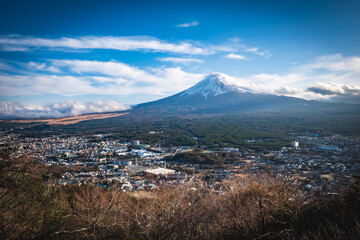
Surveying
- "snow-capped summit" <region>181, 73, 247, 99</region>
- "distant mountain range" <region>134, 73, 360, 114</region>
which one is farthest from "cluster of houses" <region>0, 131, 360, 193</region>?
"snow-capped summit" <region>181, 73, 247, 99</region>

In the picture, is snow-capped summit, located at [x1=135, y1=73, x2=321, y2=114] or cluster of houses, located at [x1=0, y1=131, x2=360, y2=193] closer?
cluster of houses, located at [x1=0, y1=131, x2=360, y2=193]

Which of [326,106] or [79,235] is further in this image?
[326,106]

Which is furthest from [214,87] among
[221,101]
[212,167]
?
[212,167]

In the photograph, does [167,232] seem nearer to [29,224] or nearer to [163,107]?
[29,224]

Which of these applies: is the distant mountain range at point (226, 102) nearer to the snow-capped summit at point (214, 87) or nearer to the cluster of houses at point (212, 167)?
the snow-capped summit at point (214, 87)

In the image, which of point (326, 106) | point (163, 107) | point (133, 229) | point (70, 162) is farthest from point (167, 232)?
point (326, 106)

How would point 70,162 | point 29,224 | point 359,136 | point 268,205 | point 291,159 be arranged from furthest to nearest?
1. point 359,136
2. point 70,162
3. point 291,159
4. point 268,205
5. point 29,224

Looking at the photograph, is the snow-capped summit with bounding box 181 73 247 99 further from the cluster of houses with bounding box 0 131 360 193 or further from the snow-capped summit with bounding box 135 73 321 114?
the cluster of houses with bounding box 0 131 360 193
